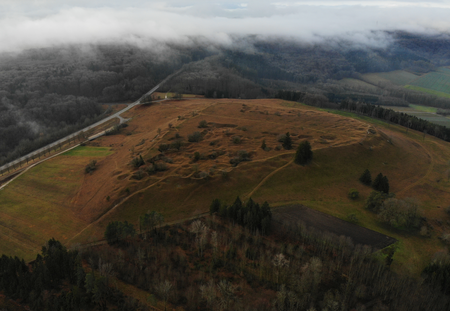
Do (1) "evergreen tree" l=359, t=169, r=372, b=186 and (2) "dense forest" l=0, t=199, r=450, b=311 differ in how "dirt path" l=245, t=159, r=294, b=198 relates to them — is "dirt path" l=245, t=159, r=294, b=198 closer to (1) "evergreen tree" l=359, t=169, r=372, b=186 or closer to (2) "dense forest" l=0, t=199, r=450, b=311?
(2) "dense forest" l=0, t=199, r=450, b=311

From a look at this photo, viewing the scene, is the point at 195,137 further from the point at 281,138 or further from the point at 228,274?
the point at 228,274

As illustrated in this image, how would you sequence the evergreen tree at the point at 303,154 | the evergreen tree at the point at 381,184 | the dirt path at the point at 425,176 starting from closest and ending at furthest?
the evergreen tree at the point at 381,184
the dirt path at the point at 425,176
the evergreen tree at the point at 303,154

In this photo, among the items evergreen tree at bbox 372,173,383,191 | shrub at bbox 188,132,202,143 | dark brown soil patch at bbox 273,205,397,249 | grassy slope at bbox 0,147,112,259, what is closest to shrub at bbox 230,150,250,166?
shrub at bbox 188,132,202,143

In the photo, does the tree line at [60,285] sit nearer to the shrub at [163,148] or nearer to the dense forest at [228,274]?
the dense forest at [228,274]

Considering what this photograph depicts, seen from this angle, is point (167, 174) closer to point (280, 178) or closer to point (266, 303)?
point (280, 178)

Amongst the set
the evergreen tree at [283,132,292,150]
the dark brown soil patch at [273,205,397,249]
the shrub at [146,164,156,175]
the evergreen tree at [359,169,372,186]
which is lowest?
the dark brown soil patch at [273,205,397,249]

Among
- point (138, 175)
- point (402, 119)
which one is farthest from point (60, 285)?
point (402, 119)

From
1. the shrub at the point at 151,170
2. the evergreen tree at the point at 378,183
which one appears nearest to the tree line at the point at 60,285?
the shrub at the point at 151,170
